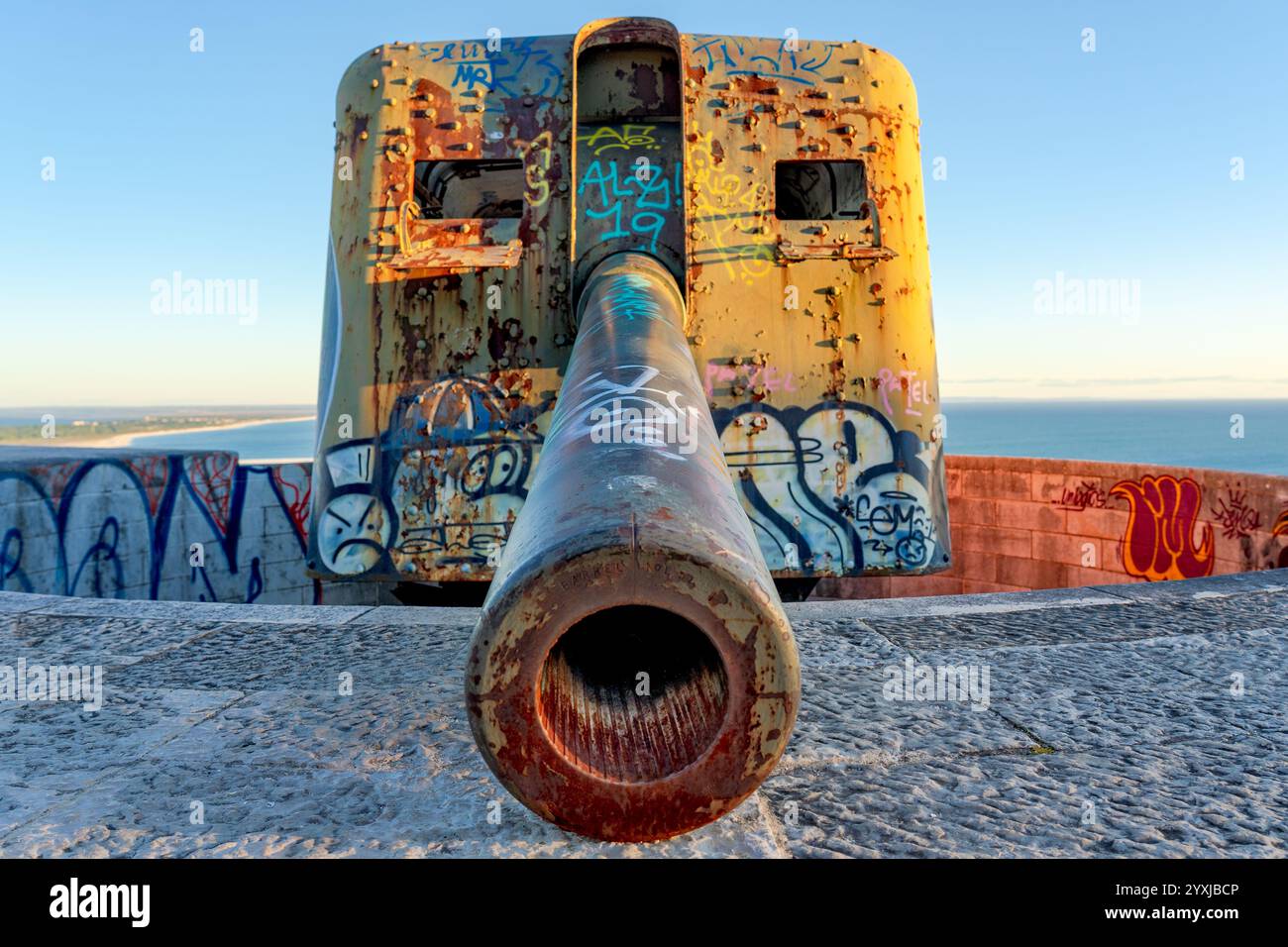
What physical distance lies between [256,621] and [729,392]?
2.38 m

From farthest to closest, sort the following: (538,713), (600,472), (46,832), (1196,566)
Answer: (1196,566)
(46,832)
(600,472)
(538,713)

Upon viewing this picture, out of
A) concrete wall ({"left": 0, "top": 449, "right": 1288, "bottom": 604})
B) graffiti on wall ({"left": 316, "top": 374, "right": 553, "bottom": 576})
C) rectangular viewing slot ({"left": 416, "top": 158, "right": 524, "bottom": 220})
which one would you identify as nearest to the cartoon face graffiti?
graffiti on wall ({"left": 316, "top": 374, "right": 553, "bottom": 576})

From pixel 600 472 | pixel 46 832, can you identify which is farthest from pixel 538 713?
pixel 46 832

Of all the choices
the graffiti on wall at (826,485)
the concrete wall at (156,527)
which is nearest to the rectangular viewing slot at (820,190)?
the graffiti on wall at (826,485)

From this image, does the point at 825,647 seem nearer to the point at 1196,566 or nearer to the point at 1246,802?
the point at 1246,802

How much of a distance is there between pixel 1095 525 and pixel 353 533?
20.2 feet

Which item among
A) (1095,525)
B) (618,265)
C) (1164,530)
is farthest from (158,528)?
(1164,530)

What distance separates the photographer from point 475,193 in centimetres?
503

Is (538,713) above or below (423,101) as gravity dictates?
below

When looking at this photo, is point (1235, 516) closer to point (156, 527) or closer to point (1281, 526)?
point (1281, 526)

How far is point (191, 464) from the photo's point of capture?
7176 mm

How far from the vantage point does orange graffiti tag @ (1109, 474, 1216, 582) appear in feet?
21.5

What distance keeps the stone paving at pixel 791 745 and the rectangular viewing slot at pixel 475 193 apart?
100 inches
